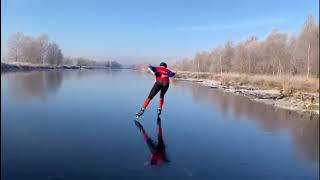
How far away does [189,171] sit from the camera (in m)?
5.21

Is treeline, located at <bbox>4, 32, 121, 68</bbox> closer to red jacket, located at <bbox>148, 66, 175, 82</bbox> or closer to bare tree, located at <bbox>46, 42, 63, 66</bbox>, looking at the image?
bare tree, located at <bbox>46, 42, 63, 66</bbox>

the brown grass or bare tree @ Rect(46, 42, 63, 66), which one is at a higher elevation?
bare tree @ Rect(46, 42, 63, 66)

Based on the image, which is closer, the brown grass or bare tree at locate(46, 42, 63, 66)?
the brown grass

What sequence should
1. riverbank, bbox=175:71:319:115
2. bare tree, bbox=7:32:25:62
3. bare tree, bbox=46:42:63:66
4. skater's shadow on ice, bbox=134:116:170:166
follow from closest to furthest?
Answer: skater's shadow on ice, bbox=134:116:170:166
riverbank, bbox=175:71:319:115
bare tree, bbox=7:32:25:62
bare tree, bbox=46:42:63:66

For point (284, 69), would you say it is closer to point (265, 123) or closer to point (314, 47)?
point (314, 47)

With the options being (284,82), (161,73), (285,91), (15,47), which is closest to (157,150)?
(161,73)

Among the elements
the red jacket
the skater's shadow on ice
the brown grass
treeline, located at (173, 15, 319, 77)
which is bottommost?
the skater's shadow on ice

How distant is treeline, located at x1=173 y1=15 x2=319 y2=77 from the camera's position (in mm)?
42344

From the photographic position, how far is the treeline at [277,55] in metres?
42.3

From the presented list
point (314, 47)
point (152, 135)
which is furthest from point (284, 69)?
point (152, 135)

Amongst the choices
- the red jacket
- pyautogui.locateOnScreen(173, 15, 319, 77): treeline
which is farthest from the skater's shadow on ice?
pyautogui.locateOnScreen(173, 15, 319, 77): treeline

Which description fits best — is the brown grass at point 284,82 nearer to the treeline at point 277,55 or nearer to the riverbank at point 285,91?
the riverbank at point 285,91

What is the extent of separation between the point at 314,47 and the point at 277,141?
37.6 meters

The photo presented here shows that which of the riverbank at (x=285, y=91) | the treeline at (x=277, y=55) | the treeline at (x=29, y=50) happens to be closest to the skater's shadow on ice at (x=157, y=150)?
the riverbank at (x=285, y=91)
